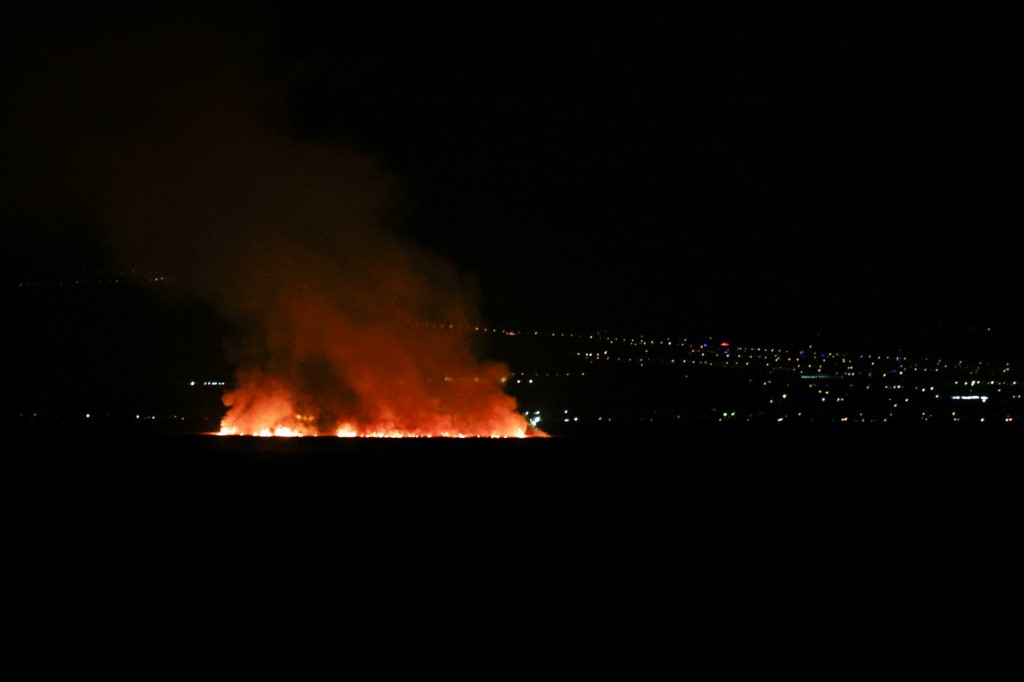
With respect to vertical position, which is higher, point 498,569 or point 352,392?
point 352,392

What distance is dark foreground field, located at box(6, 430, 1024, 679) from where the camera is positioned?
31.8 feet

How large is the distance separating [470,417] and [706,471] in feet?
33.9

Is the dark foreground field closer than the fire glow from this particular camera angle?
Yes

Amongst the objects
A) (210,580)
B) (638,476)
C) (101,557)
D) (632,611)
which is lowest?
(632,611)

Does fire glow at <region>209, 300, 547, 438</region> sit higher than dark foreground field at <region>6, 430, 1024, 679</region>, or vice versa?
fire glow at <region>209, 300, 547, 438</region>

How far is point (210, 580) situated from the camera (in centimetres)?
1250

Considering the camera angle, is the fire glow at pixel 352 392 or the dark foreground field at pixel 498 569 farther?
the fire glow at pixel 352 392

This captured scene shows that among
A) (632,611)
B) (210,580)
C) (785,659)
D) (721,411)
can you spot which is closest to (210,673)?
(210,580)

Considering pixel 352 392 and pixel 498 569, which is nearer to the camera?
pixel 498 569

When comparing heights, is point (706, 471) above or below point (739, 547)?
above

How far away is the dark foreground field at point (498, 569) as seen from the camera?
381 inches

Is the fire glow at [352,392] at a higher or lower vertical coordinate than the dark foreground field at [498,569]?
higher

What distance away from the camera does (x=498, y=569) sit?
13.5 metres

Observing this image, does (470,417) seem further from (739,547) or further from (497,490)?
(739,547)
